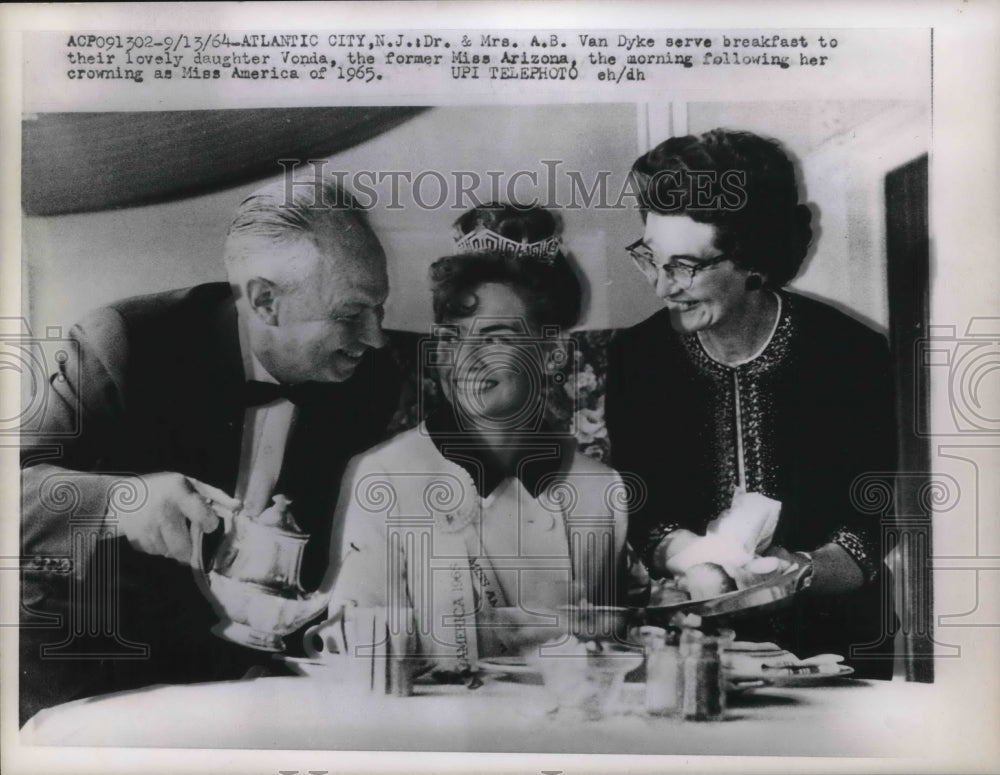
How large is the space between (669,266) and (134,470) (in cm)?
148

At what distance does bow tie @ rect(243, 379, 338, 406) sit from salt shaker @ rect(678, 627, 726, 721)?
1107 mm

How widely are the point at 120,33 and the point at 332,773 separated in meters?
2.01

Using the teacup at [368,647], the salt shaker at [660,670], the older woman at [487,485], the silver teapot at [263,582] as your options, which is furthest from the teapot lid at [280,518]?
the salt shaker at [660,670]

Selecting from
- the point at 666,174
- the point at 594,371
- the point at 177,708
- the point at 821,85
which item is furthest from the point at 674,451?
the point at 177,708

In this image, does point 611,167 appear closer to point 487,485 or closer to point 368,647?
point 487,485

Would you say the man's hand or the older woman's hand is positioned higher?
the man's hand

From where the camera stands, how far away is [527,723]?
7.72 feet

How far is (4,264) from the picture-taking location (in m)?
2.43

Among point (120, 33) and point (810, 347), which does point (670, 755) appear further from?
point (120, 33)

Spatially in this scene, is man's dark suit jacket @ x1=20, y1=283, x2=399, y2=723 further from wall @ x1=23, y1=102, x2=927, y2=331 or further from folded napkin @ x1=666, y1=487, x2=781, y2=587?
folded napkin @ x1=666, y1=487, x2=781, y2=587

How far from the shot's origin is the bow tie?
239cm

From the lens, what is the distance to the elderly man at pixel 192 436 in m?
2.38

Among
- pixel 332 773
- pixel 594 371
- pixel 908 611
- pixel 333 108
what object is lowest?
pixel 332 773

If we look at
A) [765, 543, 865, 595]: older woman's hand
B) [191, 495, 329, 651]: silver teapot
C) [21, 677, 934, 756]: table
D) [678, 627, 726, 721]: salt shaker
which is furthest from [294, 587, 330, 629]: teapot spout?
[765, 543, 865, 595]: older woman's hand
